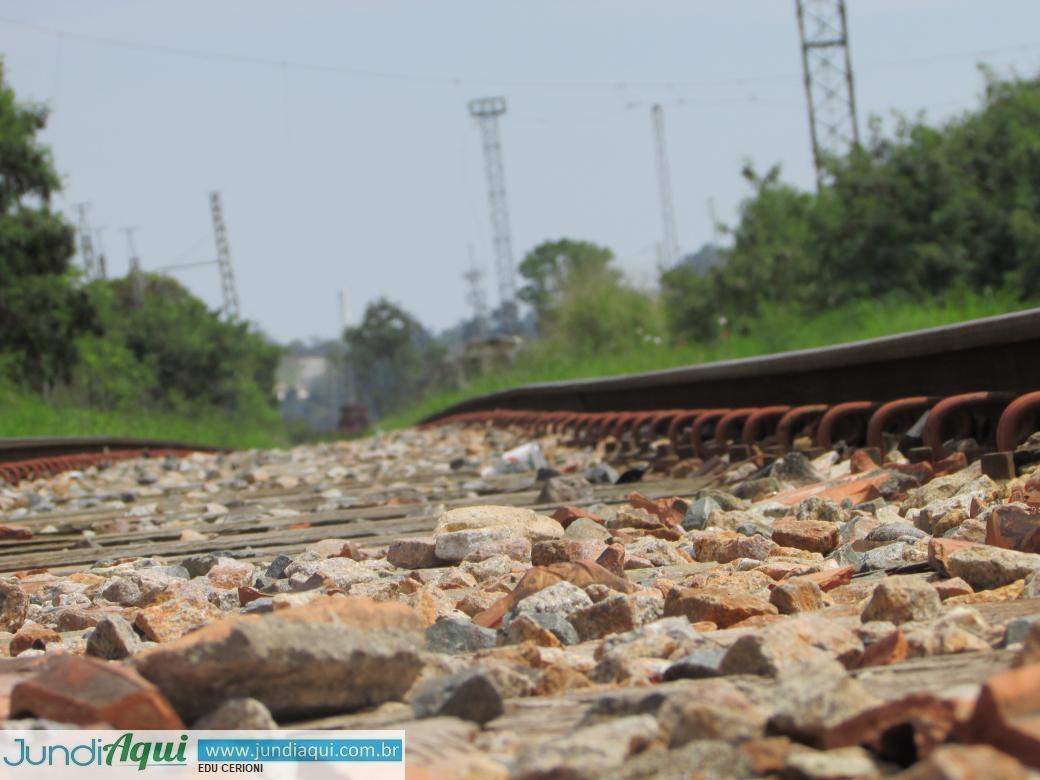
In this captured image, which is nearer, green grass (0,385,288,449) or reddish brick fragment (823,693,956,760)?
reddish brick fragment (823,693,956,760)

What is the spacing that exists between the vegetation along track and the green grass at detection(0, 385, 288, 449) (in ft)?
38.0

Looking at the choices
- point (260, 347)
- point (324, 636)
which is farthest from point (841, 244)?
point (260, 347)

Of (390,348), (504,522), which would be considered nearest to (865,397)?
(504,522)

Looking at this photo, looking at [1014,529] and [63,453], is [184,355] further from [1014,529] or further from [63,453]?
[1014,529]

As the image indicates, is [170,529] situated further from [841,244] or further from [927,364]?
[841,244]

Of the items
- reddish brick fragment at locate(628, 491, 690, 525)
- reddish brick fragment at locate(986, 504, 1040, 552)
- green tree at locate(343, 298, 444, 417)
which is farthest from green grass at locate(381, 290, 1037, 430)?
green tree at locate(343, 298, 444, 417)

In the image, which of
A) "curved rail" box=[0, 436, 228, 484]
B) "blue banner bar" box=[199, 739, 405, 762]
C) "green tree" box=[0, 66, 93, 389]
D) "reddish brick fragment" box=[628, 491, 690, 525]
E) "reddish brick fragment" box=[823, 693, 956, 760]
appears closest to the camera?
"reddish brick fragment" box=[823, 693, 956, 760]

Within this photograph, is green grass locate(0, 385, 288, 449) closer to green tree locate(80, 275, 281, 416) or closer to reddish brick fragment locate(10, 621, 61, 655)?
green tree locate(80, 275, 281, 416)

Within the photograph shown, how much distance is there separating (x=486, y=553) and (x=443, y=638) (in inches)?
44.9

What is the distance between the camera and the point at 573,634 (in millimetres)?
2377

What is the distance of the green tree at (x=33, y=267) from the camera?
28859 millimetres

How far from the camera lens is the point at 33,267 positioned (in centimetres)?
2978

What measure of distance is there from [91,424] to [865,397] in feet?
59.2

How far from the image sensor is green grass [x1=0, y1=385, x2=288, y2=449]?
729 inches
